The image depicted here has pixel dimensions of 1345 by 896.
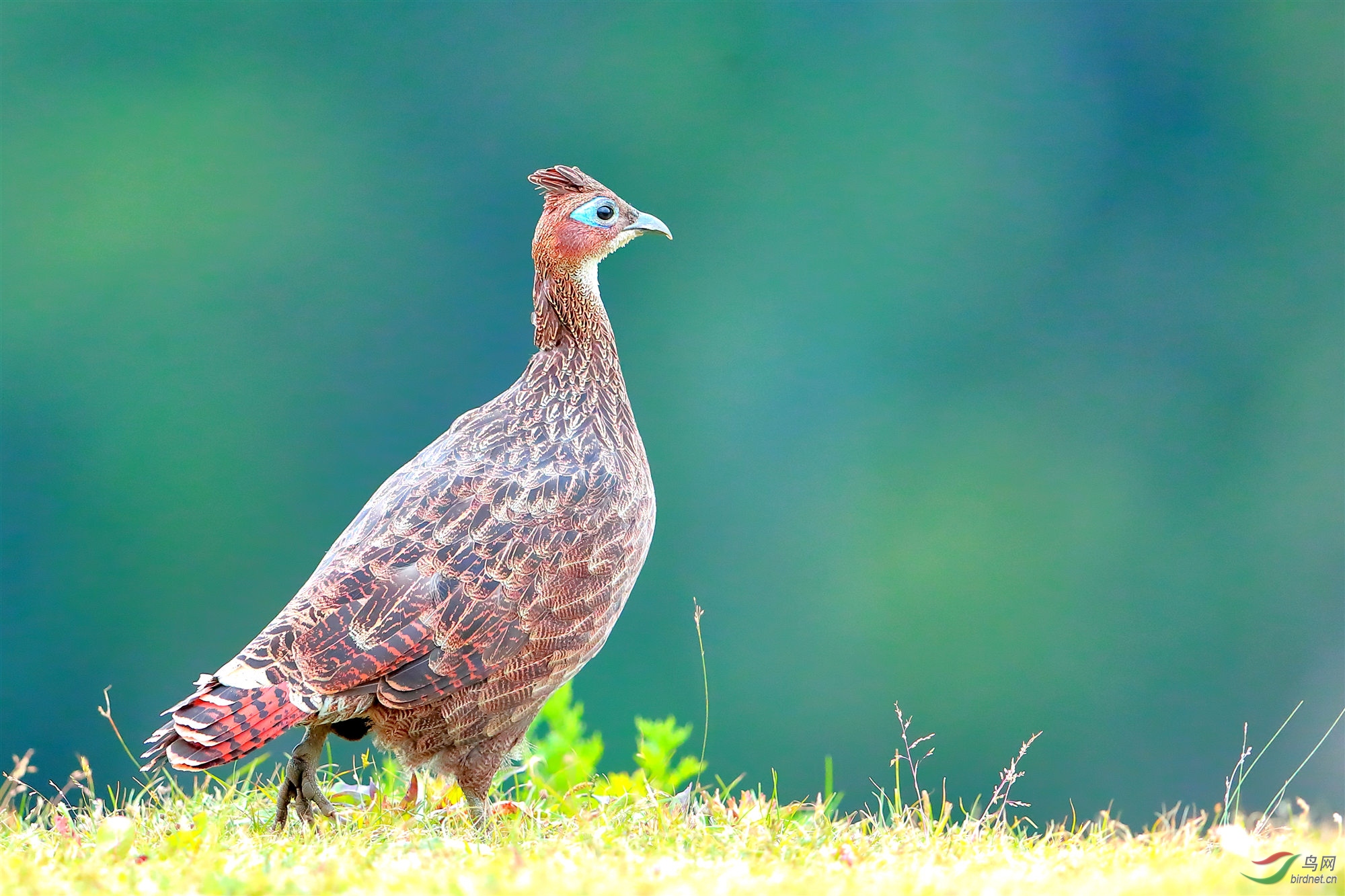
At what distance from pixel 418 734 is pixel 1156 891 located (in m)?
2.21

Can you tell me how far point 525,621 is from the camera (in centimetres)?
420

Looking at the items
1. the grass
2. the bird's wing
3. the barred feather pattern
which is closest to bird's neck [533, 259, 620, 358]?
the barred feather pattern

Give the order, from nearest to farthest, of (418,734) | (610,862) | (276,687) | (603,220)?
(610,862)
(276,687)
(418,734)
(603,220)

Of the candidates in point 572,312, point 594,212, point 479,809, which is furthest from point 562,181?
point 479,809

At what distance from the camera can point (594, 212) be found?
493 centimetres

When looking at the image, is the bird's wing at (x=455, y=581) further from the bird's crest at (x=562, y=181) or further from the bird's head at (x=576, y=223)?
the bird's crest at (x=562, y=181)

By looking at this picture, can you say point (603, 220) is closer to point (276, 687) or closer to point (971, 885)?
point (276, 687)

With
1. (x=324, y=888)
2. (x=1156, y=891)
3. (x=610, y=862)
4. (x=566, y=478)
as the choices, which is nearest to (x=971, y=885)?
(x=1156, y=891)

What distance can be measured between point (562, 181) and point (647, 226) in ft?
1.18

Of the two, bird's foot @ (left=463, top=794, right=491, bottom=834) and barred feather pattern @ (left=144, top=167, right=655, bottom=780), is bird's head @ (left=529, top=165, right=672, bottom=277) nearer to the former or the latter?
barred feather pattern @ (left=144, top=167, right=655, bottom=780)

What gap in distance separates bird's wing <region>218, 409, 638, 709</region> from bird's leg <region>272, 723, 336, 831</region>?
34cm

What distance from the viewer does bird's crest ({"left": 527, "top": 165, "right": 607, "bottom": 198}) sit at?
16.3ft

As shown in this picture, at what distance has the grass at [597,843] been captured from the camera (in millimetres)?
3223

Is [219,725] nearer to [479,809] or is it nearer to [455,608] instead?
[455,608]
